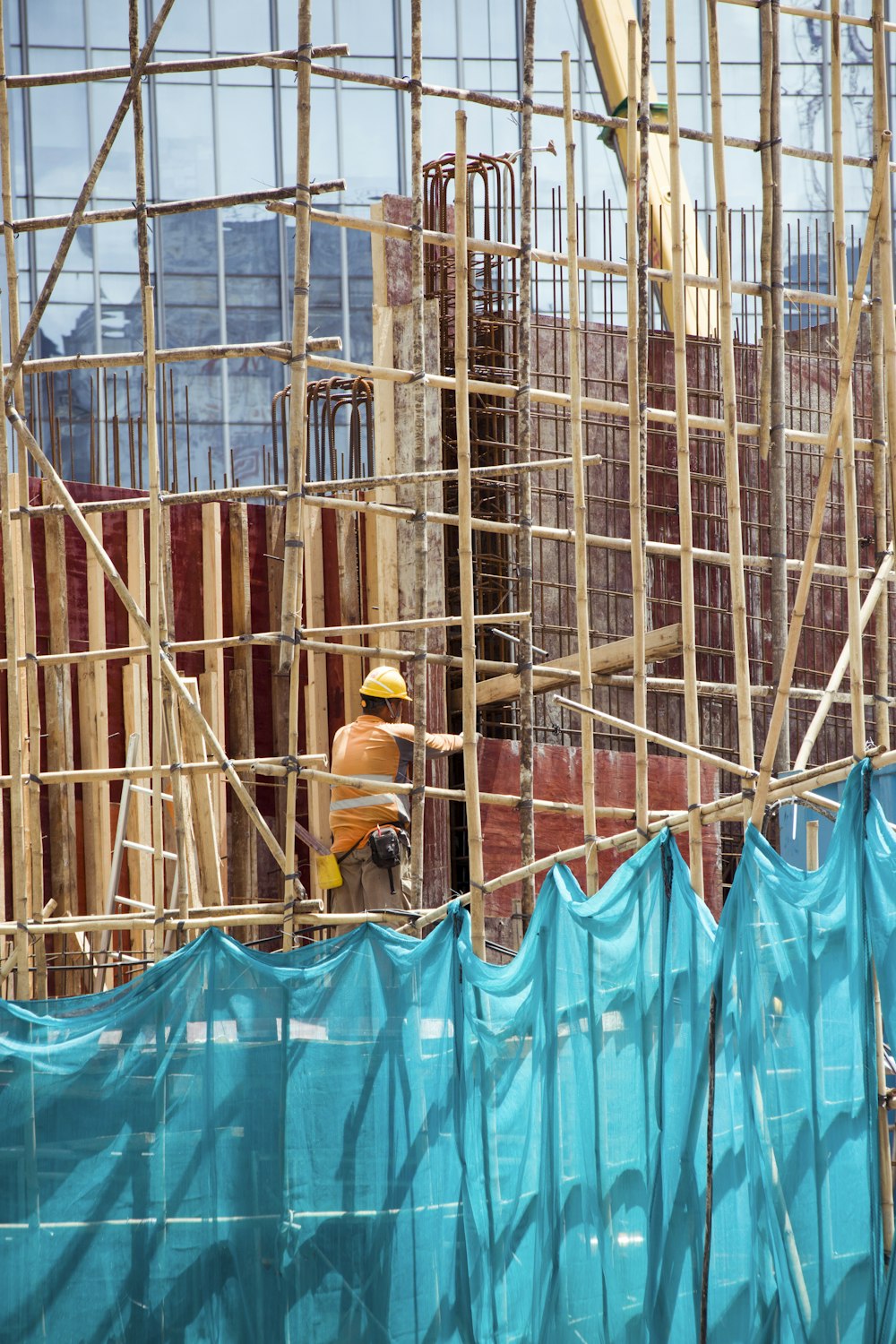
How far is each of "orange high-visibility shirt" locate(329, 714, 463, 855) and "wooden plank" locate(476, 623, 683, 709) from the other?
2.70 ft

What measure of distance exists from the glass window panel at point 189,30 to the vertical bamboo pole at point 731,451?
19.5 metres

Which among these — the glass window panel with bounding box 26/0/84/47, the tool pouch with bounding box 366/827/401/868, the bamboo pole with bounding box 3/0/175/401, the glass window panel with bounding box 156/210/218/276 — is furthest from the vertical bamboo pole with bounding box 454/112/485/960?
the glass window panel with bounding box 26/0/84/47

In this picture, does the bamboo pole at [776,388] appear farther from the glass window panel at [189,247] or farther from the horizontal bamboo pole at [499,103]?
the glass window panel at [189,247]

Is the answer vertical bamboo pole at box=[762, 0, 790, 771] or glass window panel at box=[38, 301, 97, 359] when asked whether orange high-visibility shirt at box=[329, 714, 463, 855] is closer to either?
vertical bamboo pole at box=[762, 0, 790, 771]

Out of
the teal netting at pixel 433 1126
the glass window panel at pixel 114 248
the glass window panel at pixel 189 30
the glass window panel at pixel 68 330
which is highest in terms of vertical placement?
the glass window panel at pixel 189 30

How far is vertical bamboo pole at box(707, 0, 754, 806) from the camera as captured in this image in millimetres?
8227

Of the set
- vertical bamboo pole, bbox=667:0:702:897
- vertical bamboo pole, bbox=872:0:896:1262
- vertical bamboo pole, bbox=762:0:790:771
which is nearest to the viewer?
vertical bamboo pole, bbox=872:0:896:1262

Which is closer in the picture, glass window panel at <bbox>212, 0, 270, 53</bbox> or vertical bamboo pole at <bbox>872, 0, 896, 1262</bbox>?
vertical bamboo pole at <bbox>872, 0, 896, 1262</bbox>

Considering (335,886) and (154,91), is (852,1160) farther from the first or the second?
(154,91)

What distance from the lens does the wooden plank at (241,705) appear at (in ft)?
42.5

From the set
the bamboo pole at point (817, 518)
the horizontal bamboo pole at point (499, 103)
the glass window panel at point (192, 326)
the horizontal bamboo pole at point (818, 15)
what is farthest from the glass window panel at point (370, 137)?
the bamboo pole at point (817, 518)

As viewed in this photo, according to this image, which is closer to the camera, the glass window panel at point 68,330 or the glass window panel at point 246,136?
the glass window panel at point 246,136

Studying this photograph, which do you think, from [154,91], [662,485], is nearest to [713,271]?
[662,485]

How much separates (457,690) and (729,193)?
57.9ft
